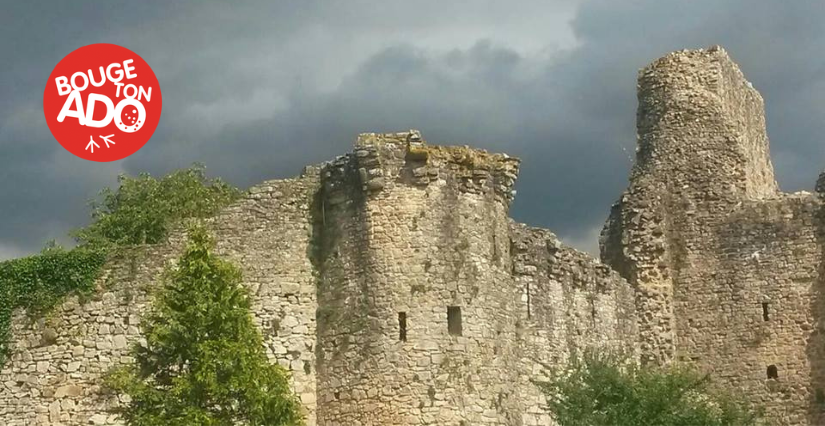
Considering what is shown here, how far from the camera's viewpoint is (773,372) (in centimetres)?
3550

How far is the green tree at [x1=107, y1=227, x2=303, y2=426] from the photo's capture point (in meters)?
23.6

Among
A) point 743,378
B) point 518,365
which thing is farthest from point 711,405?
point 518,365

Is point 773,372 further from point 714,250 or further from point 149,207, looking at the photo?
point 149,207

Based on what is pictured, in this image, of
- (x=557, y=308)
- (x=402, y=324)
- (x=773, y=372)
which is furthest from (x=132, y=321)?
(x=773, y=372)

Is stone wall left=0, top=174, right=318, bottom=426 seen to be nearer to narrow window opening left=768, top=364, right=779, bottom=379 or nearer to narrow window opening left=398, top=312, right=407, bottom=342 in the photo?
narrow window opening left=398, top=312, right=407, bottom=342

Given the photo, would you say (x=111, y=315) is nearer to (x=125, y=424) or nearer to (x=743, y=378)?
(x=125, y=424)

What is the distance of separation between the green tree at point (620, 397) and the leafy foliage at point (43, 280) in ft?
32.0

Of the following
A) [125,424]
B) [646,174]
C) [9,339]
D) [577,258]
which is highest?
[646,174]

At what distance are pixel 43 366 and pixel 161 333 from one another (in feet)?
14.8

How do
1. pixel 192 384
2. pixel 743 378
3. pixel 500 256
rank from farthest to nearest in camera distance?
pixel 743 378 < pixel 500 256 < pixel 192 384

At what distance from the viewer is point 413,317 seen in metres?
26.3

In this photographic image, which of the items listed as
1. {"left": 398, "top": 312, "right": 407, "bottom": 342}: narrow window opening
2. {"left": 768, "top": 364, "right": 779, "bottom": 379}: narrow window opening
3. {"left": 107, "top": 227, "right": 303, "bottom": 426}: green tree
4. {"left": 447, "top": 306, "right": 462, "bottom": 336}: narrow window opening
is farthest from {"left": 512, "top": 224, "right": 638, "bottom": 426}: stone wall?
{"left": 107, "top": 227, "right": 303, "bottom": 426}: green tree

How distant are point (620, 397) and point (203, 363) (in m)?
9.86

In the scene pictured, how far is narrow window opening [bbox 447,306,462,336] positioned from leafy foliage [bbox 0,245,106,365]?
6.71 m
